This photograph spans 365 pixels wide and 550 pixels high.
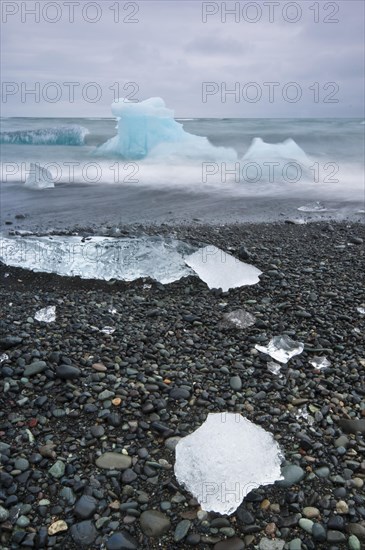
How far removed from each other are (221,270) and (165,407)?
2142 millimetres

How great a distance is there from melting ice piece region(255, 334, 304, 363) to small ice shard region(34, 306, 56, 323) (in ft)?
5.49

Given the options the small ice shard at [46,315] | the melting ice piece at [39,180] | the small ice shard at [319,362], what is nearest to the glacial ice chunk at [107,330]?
the small ice shard at [46,315]

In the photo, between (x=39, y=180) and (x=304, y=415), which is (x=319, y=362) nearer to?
(x=304, y=415)

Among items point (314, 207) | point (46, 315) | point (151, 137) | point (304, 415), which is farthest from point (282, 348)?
point (151, 137)

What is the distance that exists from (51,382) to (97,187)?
10115 millimetres

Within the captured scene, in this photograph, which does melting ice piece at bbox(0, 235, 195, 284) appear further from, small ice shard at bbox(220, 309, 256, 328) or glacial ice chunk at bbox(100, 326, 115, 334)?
glacial ice chunk at bbox(100, 326, 115, 334)

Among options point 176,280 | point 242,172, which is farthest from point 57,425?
point 242,172

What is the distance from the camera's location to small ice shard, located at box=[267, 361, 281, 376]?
3.28 meters

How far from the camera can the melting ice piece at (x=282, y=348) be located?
3.45 m

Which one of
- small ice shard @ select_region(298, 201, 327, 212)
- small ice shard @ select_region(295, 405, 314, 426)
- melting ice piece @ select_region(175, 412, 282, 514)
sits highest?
small ice shard @ select_region(298, 201, 327, 212)

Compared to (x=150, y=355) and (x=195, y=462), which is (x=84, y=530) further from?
(x=150, y=355)

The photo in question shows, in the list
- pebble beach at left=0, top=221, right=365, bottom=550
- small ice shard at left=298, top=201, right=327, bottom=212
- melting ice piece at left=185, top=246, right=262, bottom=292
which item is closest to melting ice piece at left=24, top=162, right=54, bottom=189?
small ice shard at left=298, top=201, right=327, bottom=212

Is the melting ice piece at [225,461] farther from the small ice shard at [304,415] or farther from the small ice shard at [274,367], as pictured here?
the small ice shard at [274,367]

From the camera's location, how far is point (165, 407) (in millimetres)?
2891
